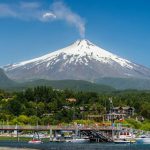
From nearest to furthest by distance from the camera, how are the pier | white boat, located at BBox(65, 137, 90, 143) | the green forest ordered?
1. the pier
2. white boat, located at BBox(65, 137, 90, 143)
3. the green forest

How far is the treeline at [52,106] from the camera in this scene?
6206 inches

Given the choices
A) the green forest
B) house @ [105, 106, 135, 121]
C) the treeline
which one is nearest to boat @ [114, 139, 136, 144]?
the green forest

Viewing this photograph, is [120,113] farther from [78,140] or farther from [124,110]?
[78,140]

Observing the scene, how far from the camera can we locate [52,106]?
174250mm

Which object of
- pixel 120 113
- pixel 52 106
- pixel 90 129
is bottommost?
pixel 90 129

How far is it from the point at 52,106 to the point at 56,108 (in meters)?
1.32

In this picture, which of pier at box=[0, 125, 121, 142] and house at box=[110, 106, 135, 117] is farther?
house at box=[110, 106, 135, 117]

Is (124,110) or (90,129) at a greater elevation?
(124,110)

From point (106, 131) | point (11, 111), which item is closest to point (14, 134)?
point (11, 111)

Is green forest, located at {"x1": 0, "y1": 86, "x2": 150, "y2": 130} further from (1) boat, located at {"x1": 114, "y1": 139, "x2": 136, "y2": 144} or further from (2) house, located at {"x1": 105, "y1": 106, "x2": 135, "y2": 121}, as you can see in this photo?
(1) boat, located at {"x1": 114, "y1": 139, "x2": 136, "y2": 144}

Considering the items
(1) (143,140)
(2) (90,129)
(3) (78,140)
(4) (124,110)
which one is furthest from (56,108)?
(1) (143,140)

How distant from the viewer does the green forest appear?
156m

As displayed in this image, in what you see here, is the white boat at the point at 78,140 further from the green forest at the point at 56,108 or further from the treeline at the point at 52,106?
the treeline at the point at 52,106

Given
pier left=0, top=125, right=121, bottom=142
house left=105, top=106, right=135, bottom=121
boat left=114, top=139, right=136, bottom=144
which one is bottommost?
boat left=114, top=139, right=136, bottom=144
